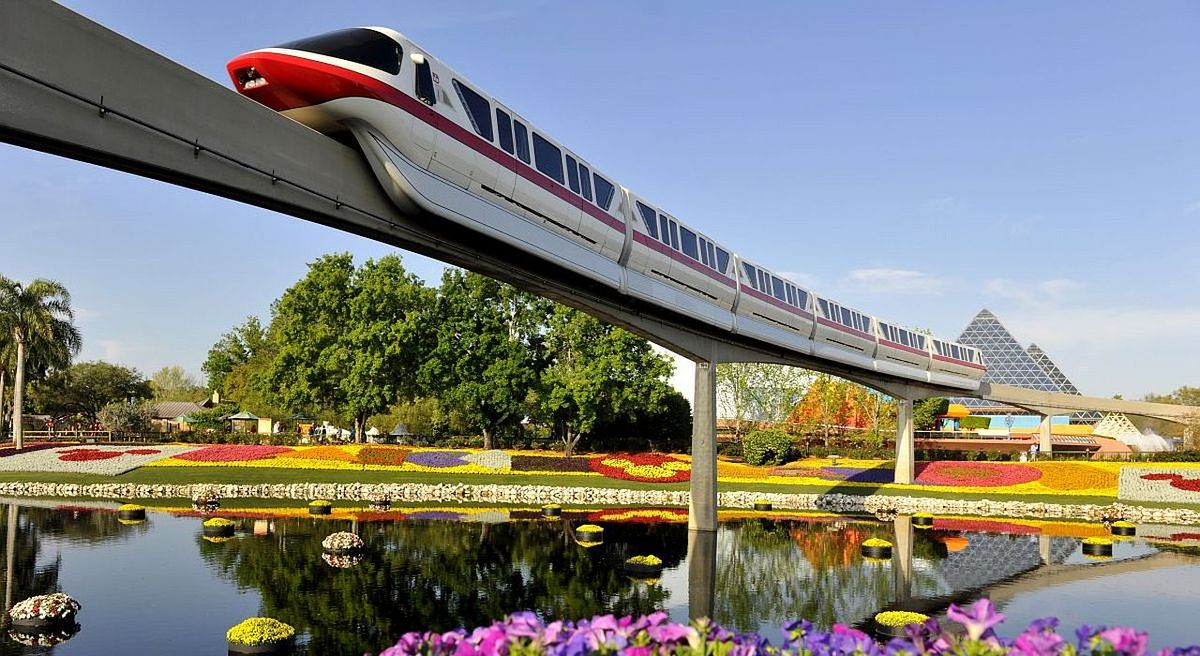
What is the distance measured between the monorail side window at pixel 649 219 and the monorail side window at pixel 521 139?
885 cm

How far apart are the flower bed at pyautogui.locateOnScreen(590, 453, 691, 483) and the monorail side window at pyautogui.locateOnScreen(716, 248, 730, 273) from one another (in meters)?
20.0

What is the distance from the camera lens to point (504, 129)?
2125 centimetres

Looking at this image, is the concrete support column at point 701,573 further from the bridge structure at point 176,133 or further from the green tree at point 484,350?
the green tree at point 484,350

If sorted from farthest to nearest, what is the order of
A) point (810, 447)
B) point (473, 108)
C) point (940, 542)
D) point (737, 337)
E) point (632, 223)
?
point (810, 447)
point (737, 337)
point (940, 542)
point (632, 223)
point (473, 108)

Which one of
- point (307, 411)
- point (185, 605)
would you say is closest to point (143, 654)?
point (185, 605)

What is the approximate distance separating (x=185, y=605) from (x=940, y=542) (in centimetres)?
3112

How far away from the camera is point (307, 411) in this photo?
225 feet

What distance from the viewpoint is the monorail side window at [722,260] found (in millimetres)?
37969

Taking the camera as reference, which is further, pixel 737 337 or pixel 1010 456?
pixel 1010 456

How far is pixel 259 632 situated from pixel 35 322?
59.0 metres

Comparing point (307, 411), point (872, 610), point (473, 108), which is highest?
point (473, 108)

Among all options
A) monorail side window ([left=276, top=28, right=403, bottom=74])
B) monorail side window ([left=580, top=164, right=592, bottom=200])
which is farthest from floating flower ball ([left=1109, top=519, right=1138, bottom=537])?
monorail side window ([left=276, top=28, right=403, bottom=74])

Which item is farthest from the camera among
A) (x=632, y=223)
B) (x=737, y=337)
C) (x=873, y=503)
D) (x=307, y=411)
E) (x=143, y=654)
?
(x=307, y=411)

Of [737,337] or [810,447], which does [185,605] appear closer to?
[737,337]
